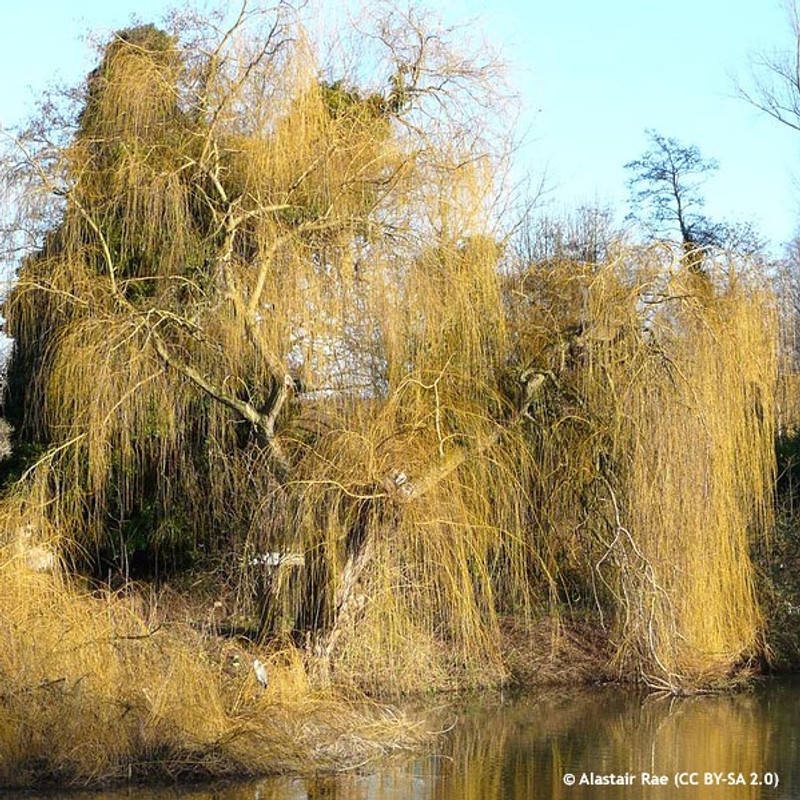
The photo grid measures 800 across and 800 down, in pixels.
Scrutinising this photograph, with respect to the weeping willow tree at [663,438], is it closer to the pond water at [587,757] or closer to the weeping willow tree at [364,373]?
the weeping willow tree at [364,373]

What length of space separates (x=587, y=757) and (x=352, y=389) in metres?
3.66

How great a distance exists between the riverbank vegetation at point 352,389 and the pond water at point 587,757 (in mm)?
501

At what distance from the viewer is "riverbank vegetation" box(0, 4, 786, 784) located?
12086mm

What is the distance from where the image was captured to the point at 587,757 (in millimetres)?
10953

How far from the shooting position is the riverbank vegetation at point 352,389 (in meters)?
12.1

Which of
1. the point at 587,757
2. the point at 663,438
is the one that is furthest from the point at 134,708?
the point at 663,438

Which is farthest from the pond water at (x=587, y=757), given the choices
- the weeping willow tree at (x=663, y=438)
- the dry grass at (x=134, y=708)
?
the weeping willow tree at (x=663, y=438)

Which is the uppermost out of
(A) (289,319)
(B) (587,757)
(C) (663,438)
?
(A) (289,319)

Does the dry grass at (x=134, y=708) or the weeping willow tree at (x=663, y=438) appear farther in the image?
the weeping willow tree at (x=663, y=438)

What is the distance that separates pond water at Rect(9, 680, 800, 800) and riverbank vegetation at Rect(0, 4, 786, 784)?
50 cm

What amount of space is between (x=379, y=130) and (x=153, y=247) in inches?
92.0

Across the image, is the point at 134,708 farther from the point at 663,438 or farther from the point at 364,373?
the point at 663,438

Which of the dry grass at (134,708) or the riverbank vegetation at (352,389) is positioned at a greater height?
the riverbank vegetation at (352,389)

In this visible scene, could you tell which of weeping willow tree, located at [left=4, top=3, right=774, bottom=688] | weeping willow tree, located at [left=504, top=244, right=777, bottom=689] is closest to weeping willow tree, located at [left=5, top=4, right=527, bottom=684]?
weeping willow tree, located at [left=4, top=3, right=774, bottom=688]
